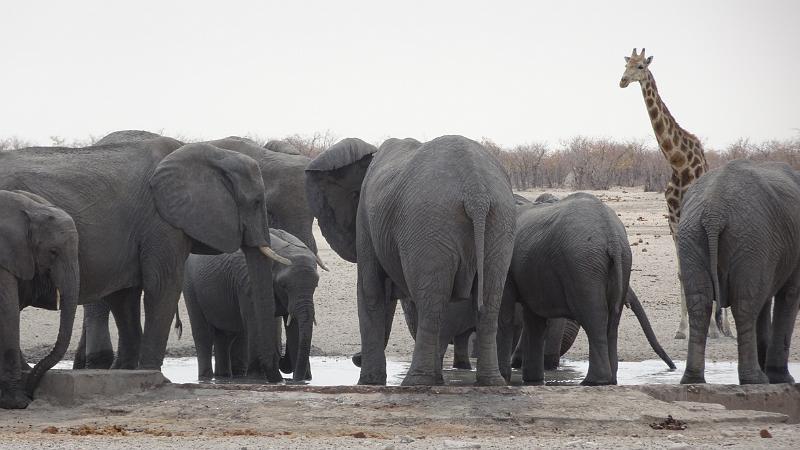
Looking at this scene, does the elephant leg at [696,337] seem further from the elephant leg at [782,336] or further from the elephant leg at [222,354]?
the elephant leg at [222,354]

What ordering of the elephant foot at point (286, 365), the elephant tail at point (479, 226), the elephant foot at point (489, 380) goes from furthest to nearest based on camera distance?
the elephant foot at point (286, 365)
the elephant foot at point (489, 380)
the elephant tail at point (479, 226)

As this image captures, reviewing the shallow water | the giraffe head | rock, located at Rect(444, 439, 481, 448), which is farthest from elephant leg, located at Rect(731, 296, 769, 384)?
the giraffe head

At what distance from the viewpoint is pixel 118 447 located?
676cm

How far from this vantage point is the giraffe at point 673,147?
14906mm

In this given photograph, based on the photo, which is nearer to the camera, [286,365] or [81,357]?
[81,357]

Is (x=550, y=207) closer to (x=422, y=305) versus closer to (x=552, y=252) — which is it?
(x=552, y=252)

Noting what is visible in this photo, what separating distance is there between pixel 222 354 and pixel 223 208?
2370 mm

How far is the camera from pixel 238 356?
40.8ft

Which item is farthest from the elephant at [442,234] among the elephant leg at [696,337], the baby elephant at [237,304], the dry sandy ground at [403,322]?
the dry sandy ground at [403,322]

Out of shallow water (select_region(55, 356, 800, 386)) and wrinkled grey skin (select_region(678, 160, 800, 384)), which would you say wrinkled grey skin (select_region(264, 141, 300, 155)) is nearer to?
shallow water (select_region(55, 356, 800, 386))

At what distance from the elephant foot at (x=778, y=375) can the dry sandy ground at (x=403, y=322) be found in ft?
10.0

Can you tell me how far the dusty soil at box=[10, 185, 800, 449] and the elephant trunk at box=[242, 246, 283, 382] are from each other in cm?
182

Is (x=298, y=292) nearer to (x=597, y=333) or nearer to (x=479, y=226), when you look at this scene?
(x=597, y=333)

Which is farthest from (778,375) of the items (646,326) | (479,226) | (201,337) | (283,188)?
(283,188)
